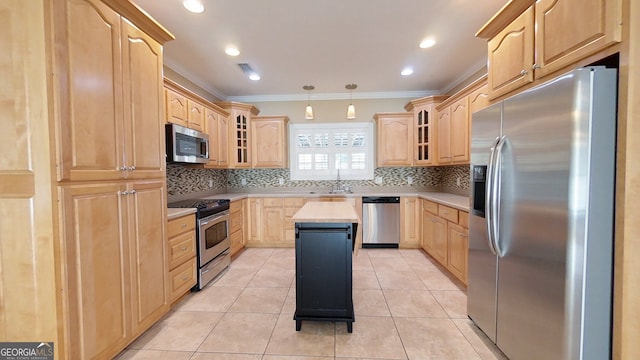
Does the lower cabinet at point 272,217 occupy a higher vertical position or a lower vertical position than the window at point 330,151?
lower

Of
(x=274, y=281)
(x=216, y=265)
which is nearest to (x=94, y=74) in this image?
(x=216, y=265)

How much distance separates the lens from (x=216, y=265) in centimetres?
306

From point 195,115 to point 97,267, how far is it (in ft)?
7.35

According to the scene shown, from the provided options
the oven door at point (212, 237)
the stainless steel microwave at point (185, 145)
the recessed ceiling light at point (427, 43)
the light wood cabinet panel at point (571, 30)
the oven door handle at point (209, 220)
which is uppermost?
the recessed ceiling light at point (427, 43)

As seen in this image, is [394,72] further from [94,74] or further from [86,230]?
[86,230]

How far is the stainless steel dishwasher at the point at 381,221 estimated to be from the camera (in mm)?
4141

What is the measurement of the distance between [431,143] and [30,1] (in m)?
4.26

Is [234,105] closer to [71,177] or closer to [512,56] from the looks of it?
[71,177]

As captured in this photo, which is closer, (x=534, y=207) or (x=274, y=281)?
(x=534, y=207)

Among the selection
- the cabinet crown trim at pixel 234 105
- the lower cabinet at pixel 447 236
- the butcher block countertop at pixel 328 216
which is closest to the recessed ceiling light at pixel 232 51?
the cabinet crown trim at pixel 234 105

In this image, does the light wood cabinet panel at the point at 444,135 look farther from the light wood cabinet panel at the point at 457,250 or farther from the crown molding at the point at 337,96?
the light wood cabinet panel at the point at 457,250

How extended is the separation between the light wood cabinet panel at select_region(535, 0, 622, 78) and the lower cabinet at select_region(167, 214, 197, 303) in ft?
9.93

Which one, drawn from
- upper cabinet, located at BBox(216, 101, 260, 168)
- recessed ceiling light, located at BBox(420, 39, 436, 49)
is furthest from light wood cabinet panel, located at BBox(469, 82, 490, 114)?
upper cabinet, located at BBox(216, 101, 260, 168)

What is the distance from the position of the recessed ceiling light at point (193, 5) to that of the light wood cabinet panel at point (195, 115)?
1171 mm
